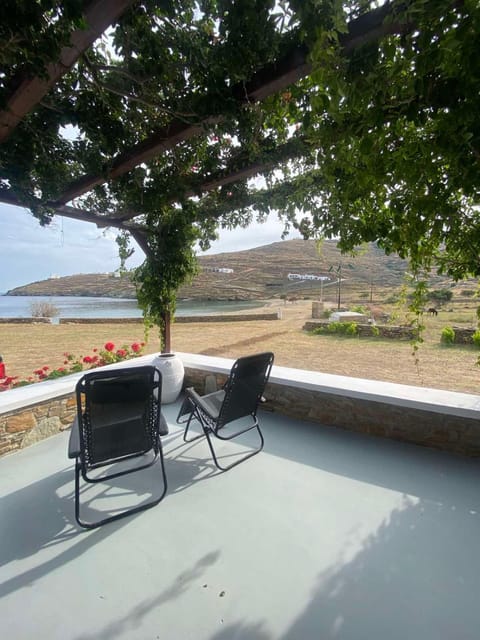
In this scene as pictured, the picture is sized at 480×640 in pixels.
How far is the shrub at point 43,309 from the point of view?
50.0 feet

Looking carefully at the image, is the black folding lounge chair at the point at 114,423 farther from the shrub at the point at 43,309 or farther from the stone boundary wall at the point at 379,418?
the shrub at the point at 43,309

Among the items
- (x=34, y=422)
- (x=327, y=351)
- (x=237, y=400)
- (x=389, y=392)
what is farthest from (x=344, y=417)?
(x=327, y=351)

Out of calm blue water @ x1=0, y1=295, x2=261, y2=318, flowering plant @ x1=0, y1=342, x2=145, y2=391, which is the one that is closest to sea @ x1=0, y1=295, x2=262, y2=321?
calm blue water @ x1=0, y1=295, x2=261, y2=318

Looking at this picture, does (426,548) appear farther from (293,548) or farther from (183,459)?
(183,459)

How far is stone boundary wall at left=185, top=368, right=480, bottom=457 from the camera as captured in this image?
101 inches

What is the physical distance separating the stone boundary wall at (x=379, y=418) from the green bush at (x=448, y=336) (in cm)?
514

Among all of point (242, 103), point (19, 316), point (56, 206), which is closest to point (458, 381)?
point (242, 103)

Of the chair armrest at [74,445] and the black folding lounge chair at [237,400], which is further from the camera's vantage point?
the black folding lounge chair at [237,400]

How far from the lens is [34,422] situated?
2.83 metres

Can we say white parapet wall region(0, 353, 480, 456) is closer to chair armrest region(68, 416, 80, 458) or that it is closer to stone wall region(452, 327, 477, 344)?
chair armrest region(68, 416, 80, 458)

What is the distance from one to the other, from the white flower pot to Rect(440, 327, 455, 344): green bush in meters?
6.10

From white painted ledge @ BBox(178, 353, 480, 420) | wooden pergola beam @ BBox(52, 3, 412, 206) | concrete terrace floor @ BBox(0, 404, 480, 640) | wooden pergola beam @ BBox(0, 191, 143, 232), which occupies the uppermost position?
wooden pergola beam @ BBox(52, 3, 412, 206)

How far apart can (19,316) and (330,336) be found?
1401cm

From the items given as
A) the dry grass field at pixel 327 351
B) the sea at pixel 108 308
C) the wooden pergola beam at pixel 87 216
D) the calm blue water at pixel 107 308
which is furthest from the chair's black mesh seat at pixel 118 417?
the calm blue water at pixel 107 308
